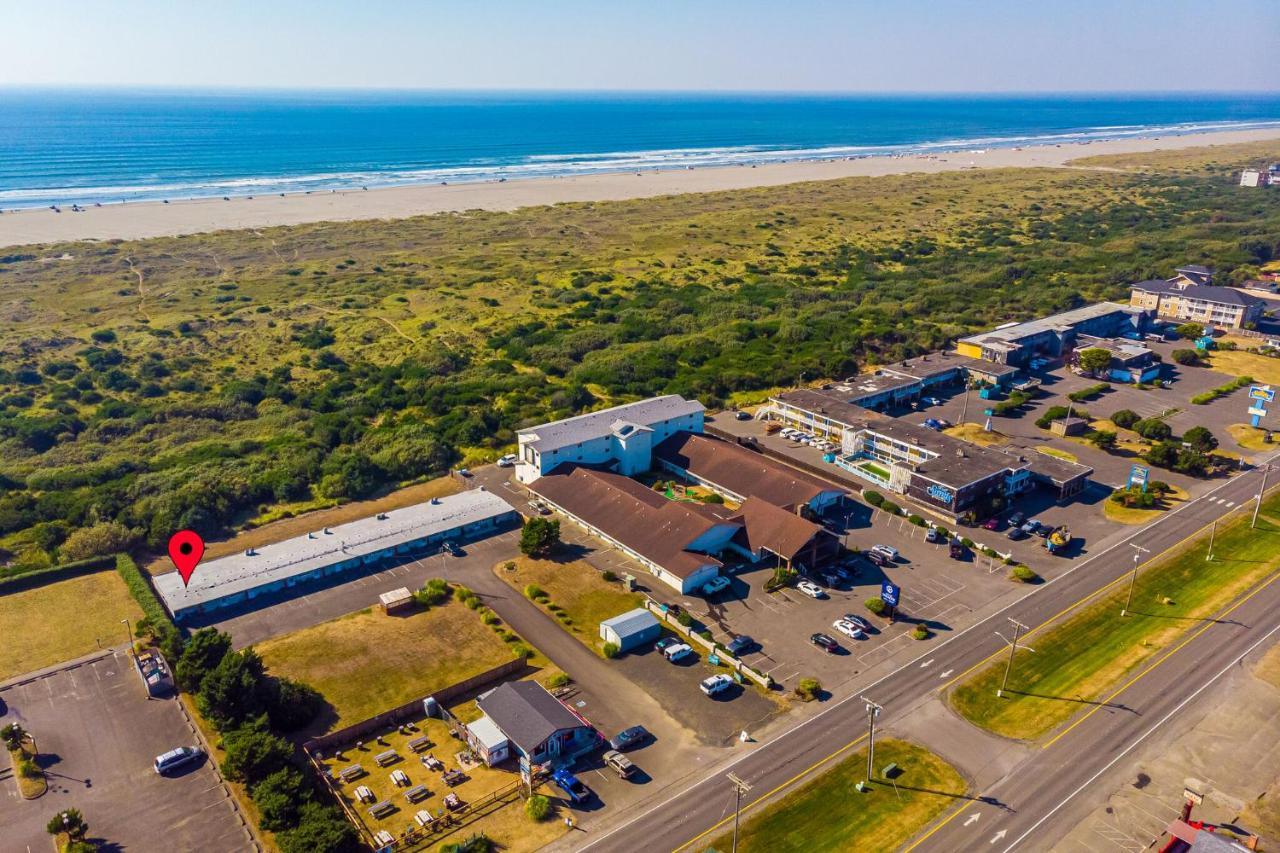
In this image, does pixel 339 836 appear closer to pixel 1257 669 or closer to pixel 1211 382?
pixel 1257 669

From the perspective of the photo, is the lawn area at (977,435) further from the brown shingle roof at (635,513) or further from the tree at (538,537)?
the tree at (538,537)

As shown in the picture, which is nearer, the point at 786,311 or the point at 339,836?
the point at 339,836

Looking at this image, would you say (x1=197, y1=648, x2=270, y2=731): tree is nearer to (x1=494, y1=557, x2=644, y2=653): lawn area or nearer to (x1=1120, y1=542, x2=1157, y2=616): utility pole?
(x1=494, y1=557, x2=644, y2=653): lawn area

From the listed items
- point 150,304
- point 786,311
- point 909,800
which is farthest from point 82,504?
point 786,311

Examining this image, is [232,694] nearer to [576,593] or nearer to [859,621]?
[576,593]

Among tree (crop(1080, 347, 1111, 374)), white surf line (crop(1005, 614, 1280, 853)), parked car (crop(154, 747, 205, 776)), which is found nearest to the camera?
white surf line (crop(1005, 614, 1280, 853))

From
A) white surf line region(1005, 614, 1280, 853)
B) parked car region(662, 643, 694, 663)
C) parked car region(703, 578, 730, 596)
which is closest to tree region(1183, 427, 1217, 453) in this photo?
white surf line region(1005, 614, 1280, 853)
